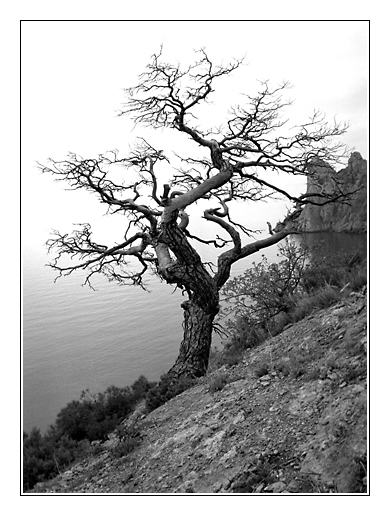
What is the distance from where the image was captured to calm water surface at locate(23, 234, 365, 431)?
7082 mm

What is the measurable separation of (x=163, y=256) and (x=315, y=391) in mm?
4288

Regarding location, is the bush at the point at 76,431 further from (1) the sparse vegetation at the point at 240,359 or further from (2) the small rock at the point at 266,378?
(2) the small rock at the point at 266,378

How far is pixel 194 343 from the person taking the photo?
7359 millimetres

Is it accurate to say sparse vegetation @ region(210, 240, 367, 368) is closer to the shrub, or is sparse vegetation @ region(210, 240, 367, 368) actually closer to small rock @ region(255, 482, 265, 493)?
the shrub

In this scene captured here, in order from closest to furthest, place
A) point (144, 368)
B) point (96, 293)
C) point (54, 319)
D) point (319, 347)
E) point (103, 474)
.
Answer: point (103, 474), point (319, 347), point (54, 319), point (144, 368), point (96, 293)

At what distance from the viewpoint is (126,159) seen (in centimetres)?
757

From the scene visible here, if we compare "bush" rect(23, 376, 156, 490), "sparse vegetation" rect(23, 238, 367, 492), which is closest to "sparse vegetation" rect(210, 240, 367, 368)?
"sparse vegetation" rect(23, 238, 367, 492)

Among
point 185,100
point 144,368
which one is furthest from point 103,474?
point 185,100

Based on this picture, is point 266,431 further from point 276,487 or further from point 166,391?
point 166,391

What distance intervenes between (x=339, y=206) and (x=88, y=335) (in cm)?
732

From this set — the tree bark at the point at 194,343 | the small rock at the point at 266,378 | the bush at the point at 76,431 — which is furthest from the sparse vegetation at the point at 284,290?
the bush at the point at 76,431

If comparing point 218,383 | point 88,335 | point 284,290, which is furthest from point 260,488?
point 88,335
